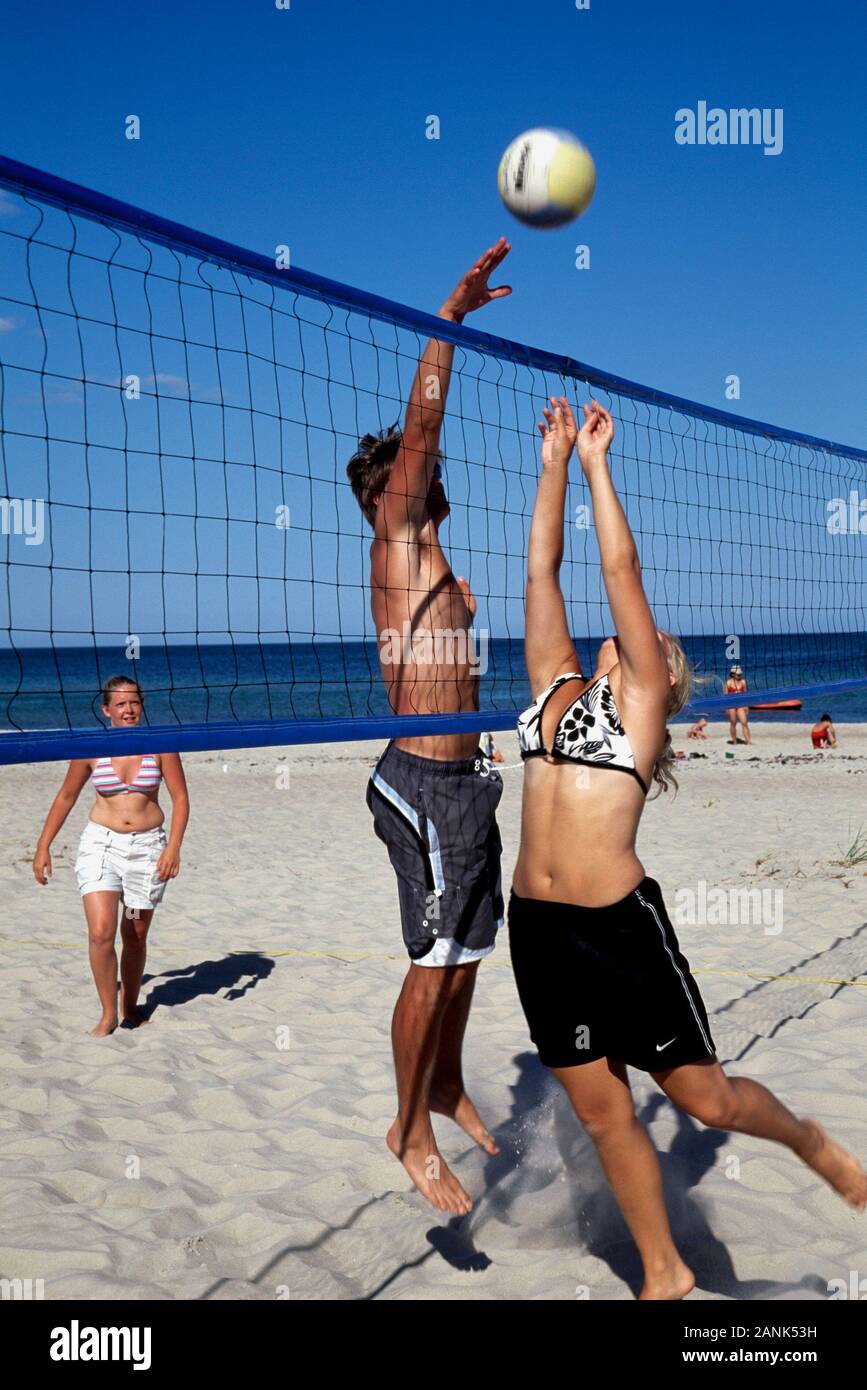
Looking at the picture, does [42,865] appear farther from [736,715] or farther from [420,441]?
[736,715]

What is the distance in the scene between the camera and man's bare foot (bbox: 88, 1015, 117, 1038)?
14.6 feet

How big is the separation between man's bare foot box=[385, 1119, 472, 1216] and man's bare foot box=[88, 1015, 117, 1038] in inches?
68.7

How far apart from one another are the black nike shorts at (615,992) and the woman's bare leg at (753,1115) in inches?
1.8

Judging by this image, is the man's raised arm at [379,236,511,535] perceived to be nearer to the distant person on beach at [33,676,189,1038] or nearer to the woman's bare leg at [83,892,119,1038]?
the distant person on beach at [33,676,189,1038]

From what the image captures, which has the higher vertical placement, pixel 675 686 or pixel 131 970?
pixel 675 686

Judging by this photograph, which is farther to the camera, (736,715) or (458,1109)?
(736,715)

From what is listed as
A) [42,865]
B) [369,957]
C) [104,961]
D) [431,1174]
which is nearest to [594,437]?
[431,1174]

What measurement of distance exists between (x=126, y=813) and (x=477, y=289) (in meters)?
2.56

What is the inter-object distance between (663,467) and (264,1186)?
3346mm

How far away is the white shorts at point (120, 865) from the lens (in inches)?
184

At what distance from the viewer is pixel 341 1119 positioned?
12.1 ft

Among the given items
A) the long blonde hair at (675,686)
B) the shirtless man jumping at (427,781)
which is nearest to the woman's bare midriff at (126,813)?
the shirtless man jumping at (427,781)

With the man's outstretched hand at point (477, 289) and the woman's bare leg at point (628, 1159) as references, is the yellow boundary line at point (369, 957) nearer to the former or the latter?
the woman's bare leg at point (628, 1159)

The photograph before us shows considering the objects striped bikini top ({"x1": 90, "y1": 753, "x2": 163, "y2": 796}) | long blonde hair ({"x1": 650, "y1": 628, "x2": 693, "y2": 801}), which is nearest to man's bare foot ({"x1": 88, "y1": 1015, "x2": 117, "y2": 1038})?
striped bikini top ({"x1": 90, "y1": 753, "x2": 163, "y2": 796})
